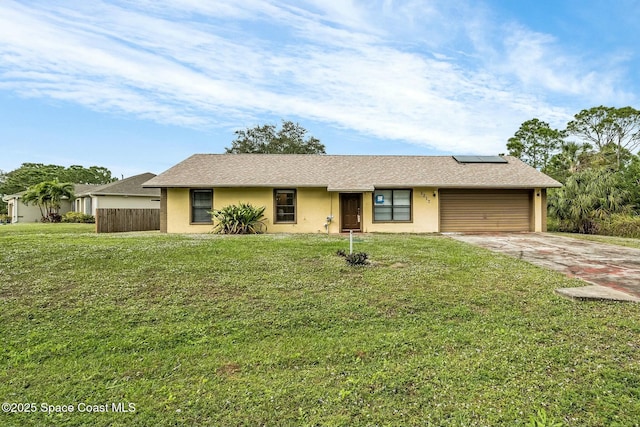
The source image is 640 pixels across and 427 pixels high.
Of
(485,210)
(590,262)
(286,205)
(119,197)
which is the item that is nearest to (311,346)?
(590,262)

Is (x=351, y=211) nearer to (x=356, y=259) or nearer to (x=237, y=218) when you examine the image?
(x=237, y=218)

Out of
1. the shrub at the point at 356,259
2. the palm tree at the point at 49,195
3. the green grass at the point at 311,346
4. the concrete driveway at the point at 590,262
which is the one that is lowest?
the green grass at the point at 311,346

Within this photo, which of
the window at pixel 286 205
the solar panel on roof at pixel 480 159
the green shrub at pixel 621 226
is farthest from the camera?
the solar panel on roof at pixel 480 159

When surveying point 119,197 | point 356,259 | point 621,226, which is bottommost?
point 356,259

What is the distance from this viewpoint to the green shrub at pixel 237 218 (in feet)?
44.0

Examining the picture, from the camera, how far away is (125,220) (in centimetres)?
1616

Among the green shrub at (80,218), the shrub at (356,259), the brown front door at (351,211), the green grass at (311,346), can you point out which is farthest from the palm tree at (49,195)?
the shrub at (356,259)

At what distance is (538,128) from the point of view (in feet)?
117

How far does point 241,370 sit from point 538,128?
41840mm

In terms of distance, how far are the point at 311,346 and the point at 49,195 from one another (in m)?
29.2

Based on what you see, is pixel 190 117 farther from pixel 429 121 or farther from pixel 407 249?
pixel 407 249

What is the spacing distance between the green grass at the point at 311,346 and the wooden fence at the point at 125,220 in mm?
9447

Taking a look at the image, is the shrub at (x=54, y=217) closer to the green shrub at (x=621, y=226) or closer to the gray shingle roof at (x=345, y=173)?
the gray shingle roof at (x=345, y=173)

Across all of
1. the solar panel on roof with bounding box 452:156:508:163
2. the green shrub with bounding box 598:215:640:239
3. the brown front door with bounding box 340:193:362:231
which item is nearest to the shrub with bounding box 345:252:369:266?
the brown front door with bounding box 340:193:362:231
